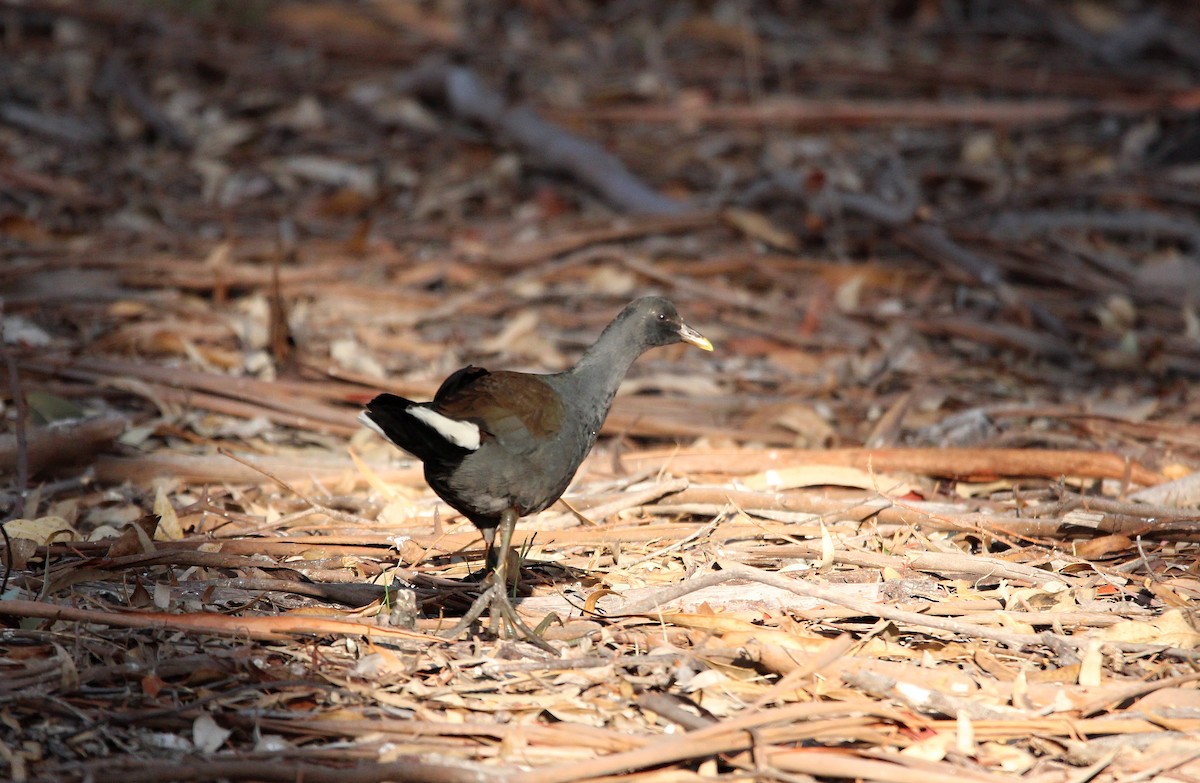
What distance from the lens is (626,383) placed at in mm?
5605

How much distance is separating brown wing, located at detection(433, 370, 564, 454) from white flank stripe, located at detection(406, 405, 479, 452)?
0.07m

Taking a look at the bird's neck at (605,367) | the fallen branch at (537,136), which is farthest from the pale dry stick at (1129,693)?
the fallen branch at (537,136)

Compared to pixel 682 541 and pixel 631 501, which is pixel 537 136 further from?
pixel 682 541

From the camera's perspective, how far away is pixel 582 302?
6.63 meters

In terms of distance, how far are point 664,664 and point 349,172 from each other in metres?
5.23

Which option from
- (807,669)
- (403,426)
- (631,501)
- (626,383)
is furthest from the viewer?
(626,383)

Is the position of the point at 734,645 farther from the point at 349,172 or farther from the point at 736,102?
the point at 736,102

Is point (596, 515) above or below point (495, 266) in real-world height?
below

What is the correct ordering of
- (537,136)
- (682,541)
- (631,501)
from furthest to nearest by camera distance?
(537,136)
(631,501)
(682,541)

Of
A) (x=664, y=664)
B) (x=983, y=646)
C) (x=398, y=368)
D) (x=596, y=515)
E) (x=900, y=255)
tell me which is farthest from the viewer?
(x=900, y=255)

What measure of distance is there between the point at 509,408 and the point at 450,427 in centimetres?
28

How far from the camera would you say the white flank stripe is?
3.18 meters

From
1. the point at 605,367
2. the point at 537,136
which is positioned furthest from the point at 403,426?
the point at 537,136

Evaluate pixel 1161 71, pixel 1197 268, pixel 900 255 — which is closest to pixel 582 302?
pixel 900 255
